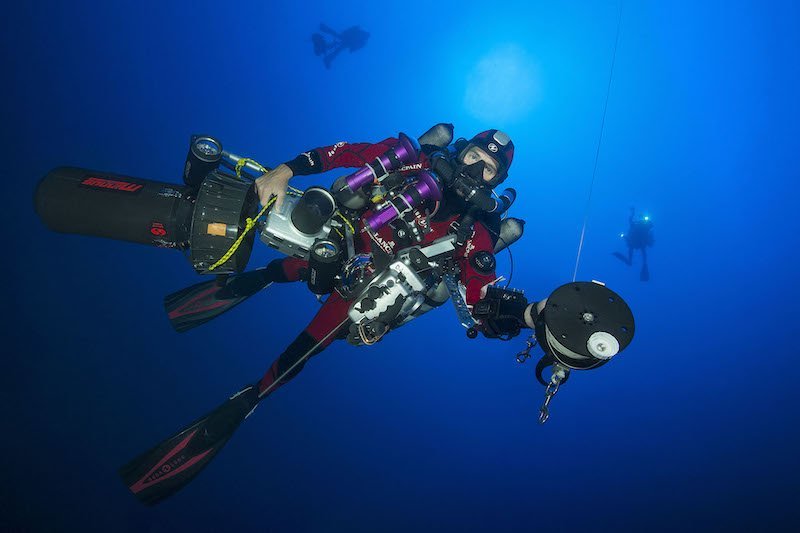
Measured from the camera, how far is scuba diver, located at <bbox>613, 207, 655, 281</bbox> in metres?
13.3

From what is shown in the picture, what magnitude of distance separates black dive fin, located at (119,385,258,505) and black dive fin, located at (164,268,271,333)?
142cm

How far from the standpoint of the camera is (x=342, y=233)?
10.5 feet

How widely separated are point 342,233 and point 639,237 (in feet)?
47.2

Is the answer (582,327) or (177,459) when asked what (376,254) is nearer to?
(582,327)

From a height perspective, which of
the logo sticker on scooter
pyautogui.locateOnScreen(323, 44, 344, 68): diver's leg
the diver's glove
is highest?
pyautogui.locateOnScreen(323, 44, 344, 68): diver's leg

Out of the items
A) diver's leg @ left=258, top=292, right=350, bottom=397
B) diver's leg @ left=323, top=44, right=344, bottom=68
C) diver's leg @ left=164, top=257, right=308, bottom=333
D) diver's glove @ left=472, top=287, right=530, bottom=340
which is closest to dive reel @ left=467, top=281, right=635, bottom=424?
diver's glove @ left=472, top=287, right=530, bottom=340

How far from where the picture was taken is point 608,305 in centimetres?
191

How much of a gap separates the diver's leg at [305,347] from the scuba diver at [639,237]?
13271mm

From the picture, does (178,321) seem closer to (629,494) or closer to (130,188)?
(130,188)

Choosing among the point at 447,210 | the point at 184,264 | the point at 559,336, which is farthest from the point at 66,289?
the point at 559,336

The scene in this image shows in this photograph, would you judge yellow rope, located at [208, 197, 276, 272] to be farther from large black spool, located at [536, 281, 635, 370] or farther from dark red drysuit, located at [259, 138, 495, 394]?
large black spool, located at [536, 281, 635, 370]

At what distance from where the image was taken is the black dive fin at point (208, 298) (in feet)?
14.5

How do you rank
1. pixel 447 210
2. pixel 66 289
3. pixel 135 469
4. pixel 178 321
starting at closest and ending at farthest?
pixel 135 469 < pixel 447 210 < pixel 178 321 < pixel 66 289

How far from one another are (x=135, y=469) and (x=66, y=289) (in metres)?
7.18
